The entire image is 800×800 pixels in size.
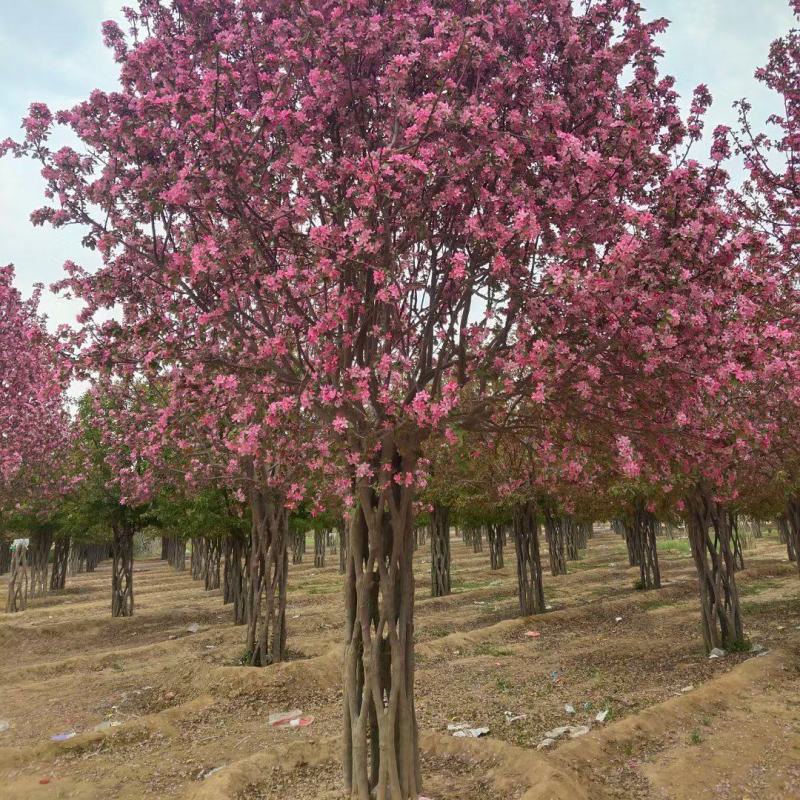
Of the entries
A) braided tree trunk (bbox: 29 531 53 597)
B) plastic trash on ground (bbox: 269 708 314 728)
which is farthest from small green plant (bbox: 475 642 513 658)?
braided tree trunk (bbox: 29 531 53 597)

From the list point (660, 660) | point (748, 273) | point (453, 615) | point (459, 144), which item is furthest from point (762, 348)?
point (453, 615)

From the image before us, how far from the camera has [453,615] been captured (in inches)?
867

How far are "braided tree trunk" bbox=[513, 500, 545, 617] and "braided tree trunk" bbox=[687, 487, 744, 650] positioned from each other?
21.3ft

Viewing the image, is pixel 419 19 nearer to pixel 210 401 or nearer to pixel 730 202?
pixel 210 401

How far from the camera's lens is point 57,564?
3994 cm

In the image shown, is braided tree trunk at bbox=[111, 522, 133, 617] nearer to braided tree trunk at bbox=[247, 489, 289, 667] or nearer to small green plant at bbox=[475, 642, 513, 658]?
braided tree trunk at bbox=[247, 489, 289, 667]

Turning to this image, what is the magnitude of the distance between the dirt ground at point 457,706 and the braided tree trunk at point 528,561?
114 cm

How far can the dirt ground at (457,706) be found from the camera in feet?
24.5

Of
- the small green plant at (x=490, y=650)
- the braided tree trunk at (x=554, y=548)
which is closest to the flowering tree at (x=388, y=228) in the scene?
the small green plant at (x=490, y=650)

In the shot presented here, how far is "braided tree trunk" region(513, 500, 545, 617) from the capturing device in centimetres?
2067

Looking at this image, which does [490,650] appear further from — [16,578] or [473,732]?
[16,578]

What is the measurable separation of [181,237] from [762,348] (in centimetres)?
596

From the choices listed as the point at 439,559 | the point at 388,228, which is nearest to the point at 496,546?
the point at 439,559

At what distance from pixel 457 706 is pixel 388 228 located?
8.56m
